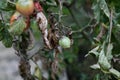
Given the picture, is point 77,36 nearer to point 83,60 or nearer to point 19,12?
point 83,60

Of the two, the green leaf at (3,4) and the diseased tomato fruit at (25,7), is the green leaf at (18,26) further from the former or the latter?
the green leaf at (3,4)

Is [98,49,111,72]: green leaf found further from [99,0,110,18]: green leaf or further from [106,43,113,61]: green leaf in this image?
[99,0,110,18]: green leaf

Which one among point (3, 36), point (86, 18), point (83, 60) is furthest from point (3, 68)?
point (3, 36)

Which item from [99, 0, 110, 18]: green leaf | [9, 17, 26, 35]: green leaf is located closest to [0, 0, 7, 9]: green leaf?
[9, 17, 26, 35]: green leaf

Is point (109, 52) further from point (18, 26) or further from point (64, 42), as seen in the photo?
point (18, 26)

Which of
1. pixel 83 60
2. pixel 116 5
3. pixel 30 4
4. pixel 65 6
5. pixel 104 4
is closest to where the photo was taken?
pixel 30 4

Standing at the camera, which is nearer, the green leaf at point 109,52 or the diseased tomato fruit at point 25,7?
the diseased tomato fruit at point 25,7

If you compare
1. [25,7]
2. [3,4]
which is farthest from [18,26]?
[3,4]

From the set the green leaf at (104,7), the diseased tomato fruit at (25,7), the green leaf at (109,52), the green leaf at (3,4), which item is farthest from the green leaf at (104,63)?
the green leaf at (3,4)
